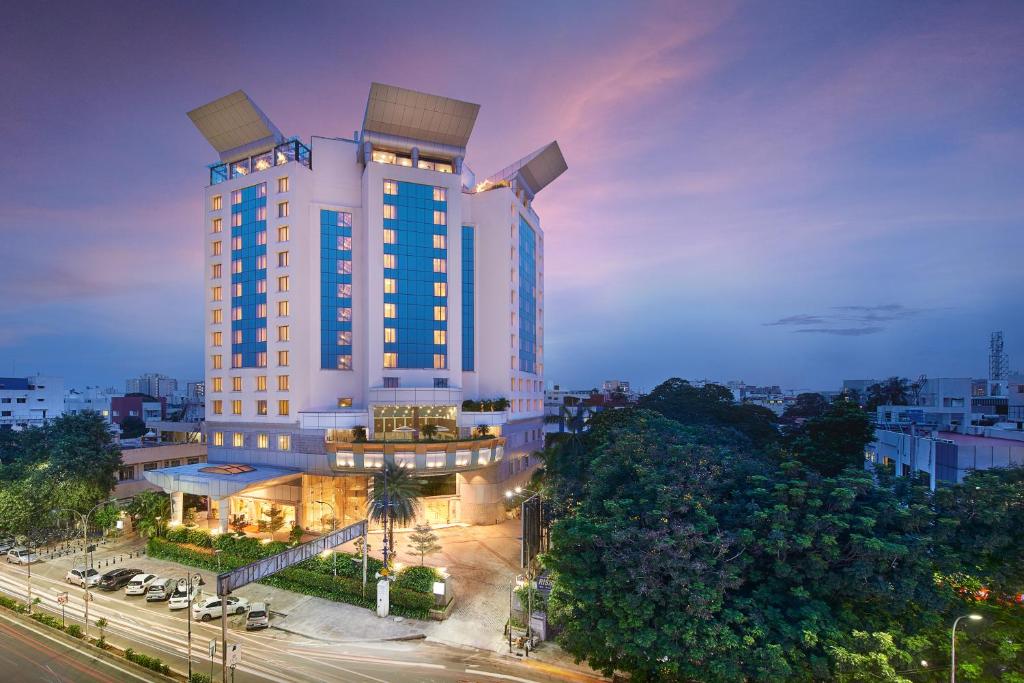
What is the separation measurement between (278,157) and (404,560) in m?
48.0

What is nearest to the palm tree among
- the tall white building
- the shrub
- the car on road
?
the shrub

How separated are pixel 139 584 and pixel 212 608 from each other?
31.5 ft

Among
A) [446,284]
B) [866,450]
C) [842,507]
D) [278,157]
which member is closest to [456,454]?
[446,284]

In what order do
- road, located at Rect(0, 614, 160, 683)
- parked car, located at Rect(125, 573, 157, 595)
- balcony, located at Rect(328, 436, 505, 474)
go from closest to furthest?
road, located at Rect(0, 614, 160, 683)
parked car, located at Rect(125, 573, 157, 595)
balcony, located at Rect(328, 436, 505, 474)

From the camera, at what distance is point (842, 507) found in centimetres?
2555

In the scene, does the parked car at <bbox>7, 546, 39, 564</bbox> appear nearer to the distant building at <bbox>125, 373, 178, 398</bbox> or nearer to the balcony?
the balcony

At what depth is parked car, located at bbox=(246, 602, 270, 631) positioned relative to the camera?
3356 centimetres

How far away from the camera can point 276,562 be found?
1169 inches

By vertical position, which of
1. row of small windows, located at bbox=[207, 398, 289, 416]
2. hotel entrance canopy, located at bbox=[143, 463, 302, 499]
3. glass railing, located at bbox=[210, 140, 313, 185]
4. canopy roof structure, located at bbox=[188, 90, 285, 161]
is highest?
canopy roof structure, located at bbox=[188, 90, 285, 161]

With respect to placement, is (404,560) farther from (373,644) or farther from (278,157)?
(278,157)

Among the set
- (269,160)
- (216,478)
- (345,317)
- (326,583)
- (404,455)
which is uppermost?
(269,160)

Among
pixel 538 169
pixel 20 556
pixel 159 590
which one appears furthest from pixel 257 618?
pixel 538 169

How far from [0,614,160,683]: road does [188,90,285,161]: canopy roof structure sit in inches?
2001

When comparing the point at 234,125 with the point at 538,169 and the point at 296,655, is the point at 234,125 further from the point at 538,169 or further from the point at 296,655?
the point at 296,655
